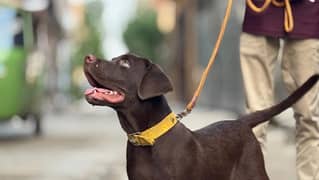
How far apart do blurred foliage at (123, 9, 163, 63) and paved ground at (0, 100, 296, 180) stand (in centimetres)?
3077

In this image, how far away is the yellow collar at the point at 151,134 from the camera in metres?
4.57

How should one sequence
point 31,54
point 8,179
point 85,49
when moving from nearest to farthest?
1. point 8,179
2. point 31,54
3. point 85,49

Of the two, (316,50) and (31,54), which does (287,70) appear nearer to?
(316,50)

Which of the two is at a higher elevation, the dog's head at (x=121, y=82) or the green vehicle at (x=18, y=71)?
the dog's head at (x=121, y=82)

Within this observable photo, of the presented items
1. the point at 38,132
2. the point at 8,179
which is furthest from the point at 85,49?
the point at 8,179

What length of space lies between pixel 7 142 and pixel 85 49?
40.3 m

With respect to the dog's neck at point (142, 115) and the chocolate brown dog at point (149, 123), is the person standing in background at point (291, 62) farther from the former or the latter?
the dog's neck at point (142, 115)

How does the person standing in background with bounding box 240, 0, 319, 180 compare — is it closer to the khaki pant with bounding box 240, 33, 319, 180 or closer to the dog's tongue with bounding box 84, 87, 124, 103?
the khaki pant with bounding box 240, 33, 319, 180

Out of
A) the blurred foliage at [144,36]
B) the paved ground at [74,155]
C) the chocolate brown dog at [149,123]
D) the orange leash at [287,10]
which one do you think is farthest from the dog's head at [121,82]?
the blurred foliage at [144,36]

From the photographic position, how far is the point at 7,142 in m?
11.9

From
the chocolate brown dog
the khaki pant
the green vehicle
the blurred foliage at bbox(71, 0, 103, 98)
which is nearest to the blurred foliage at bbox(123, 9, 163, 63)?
the blurred foliage at bbox(71, 0, 103, 98)

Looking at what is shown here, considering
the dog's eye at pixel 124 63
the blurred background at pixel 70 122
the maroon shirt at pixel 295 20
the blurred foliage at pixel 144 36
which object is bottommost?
the blurred foliage at pixel 144 36

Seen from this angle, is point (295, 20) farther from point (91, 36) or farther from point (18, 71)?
point (91, 36)

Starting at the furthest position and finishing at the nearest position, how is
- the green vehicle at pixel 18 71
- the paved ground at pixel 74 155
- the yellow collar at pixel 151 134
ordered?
the green vehicle at pixel 18 71, the paved ground at pixel 74 155, the yellow collar at pixel 151 134
